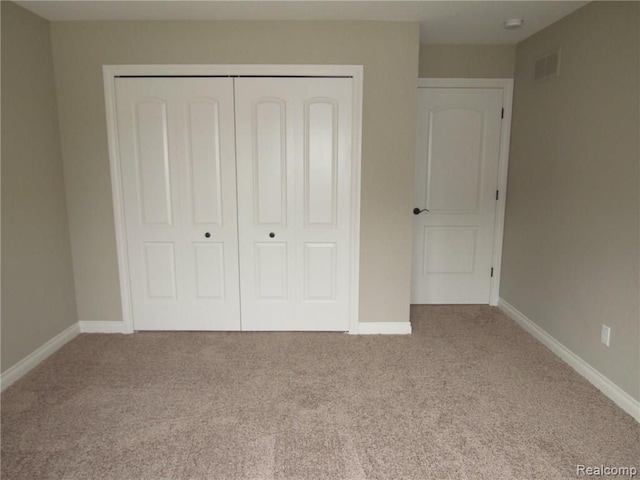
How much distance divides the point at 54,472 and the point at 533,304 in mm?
3344

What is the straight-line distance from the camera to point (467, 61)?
3.58m

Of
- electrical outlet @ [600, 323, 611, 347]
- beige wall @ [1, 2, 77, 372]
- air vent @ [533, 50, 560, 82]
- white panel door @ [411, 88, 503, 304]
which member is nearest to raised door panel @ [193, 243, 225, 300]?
beige wall @ [1, 2, 77, 372]

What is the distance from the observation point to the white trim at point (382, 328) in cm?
332

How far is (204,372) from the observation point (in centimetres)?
273

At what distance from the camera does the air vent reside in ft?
9.64

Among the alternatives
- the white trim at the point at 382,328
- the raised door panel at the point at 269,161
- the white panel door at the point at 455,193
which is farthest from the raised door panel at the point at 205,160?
the white panel door at the point at 455,193

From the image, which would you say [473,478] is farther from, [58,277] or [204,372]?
[58,277]

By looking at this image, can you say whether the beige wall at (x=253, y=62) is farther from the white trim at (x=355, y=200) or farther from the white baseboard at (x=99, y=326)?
the white baseboard at (x=99, y=326)

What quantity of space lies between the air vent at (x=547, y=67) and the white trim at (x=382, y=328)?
2200mm

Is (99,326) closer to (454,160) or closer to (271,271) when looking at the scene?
(271,271)

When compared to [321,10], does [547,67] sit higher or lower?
lower

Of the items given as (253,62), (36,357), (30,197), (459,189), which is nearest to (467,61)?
(459,189)

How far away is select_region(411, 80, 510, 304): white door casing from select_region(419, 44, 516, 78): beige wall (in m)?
0.08

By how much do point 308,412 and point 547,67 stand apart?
300cm
